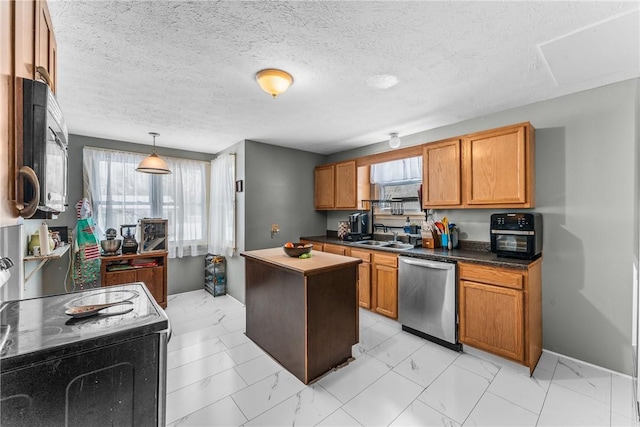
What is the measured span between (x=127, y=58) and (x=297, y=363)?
8.49 feet

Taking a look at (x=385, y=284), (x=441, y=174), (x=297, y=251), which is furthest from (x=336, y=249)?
(x=441, y=174)

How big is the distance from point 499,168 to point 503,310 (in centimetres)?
132

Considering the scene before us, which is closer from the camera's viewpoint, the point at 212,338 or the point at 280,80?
the point at 280,80

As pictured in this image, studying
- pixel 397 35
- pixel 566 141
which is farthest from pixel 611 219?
pixel 397 35

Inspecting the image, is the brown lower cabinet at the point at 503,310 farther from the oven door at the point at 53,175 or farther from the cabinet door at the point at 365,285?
the oven door at the point at 53,175

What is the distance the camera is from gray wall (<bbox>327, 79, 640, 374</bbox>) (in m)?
2.20

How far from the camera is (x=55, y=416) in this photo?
92 centimetres

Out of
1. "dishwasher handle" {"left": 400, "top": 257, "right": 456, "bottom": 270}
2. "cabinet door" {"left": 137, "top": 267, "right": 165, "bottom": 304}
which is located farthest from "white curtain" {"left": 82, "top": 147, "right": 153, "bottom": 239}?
"dishwasher handle" {"left": 400, "top": 257, "right": 456, "bottom": 270}

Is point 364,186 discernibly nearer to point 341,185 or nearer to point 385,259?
point 341,185

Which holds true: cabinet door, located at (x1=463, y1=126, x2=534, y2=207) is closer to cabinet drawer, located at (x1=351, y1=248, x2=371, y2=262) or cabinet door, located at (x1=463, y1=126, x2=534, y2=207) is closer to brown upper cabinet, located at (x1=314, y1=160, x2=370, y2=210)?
cabinet drawer, located at (x1=351, y1=248, x2=371, y2=262)

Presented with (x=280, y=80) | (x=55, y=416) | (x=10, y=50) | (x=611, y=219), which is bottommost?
(x=55, y=416)

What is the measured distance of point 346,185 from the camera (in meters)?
4.24

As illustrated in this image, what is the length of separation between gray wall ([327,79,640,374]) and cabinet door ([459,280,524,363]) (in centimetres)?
59

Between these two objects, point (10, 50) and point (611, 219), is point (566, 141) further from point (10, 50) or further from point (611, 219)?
point (10, 50)
